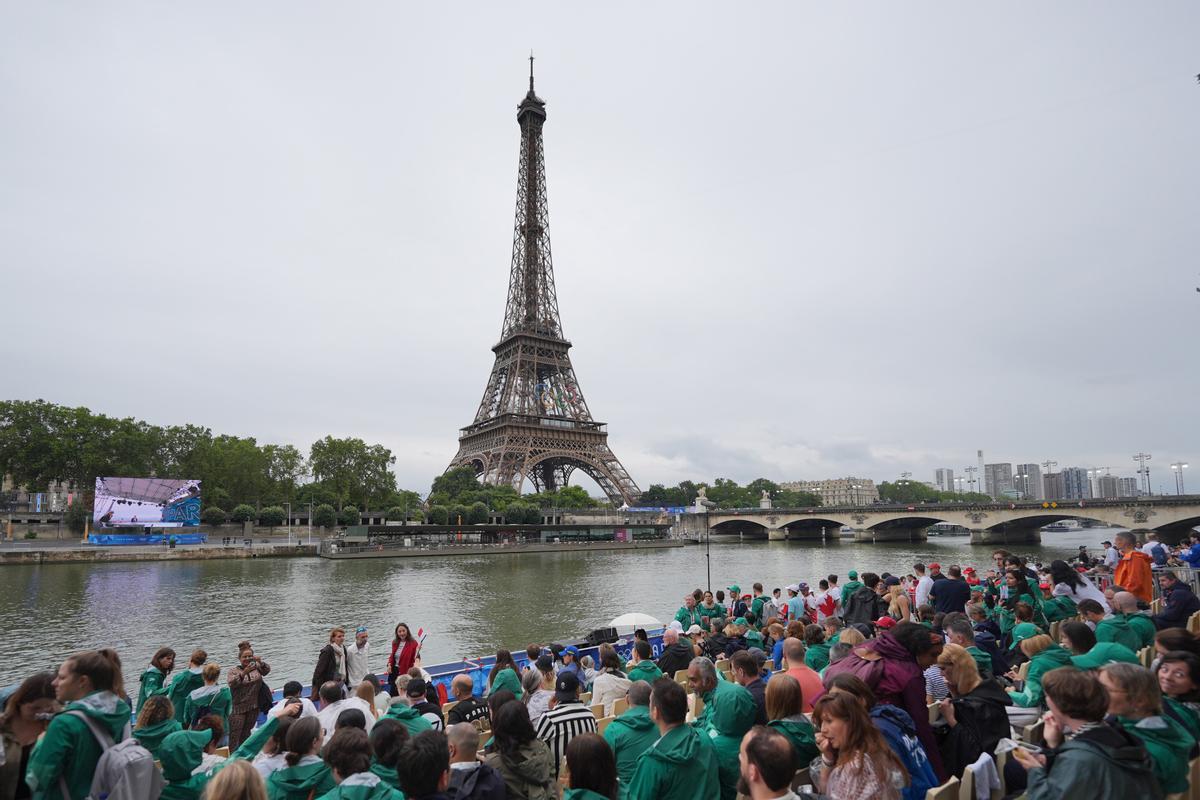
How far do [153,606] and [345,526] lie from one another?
3488 cm

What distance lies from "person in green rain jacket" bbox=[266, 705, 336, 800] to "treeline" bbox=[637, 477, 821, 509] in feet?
339

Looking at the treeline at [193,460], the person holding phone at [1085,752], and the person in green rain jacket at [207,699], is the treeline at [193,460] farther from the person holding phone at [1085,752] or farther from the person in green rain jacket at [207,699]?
the person holding phone at [1085,752]

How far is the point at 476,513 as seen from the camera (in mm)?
58906

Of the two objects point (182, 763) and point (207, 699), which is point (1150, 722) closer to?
point (182, 763)

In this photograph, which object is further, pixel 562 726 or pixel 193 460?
pixel 193 460

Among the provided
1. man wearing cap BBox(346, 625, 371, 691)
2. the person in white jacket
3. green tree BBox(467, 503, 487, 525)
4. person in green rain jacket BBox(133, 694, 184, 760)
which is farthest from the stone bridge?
person in green rain jacket BBox(133, 694, 184, 760)

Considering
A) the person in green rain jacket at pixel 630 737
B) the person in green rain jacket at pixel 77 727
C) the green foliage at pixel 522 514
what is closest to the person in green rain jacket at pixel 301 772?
the person in green rain jacket at pixel 77 727

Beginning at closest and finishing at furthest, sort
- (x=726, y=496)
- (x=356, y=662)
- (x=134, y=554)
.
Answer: (x=356, y=662)
(x=134, y=554)
(x=726, y=496)

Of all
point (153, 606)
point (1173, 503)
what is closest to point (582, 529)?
point (153, 606)

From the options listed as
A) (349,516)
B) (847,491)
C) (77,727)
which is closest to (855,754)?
(77,727)

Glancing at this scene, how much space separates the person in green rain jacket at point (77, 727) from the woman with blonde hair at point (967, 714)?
490 centimetres

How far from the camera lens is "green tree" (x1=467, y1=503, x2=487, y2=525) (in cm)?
5864

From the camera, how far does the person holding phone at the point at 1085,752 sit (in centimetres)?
268

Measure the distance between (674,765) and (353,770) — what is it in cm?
165
